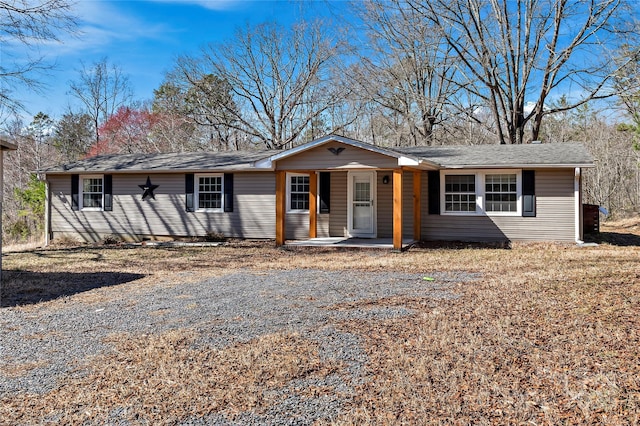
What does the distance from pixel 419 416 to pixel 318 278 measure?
4.94m

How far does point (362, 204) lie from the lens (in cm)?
1394

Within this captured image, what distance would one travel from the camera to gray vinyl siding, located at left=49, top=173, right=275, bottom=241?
14344 mm

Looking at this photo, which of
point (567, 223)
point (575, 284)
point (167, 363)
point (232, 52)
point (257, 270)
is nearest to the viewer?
point (167, 363)

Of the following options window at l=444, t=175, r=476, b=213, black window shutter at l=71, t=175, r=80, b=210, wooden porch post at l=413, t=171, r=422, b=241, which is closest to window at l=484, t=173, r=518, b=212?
window at l=444, t=175, r=476, b=213

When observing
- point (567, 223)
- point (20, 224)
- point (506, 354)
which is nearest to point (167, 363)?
point (506, 354)

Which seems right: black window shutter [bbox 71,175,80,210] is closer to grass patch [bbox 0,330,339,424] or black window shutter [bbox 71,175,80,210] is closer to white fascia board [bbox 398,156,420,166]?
white fascia board [bbox 398,156,420,166]

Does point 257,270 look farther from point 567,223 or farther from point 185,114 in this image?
point 185,114

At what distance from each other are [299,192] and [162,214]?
4.54 metres

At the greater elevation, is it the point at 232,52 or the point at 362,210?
the point at 232,52

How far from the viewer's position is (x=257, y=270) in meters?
8.99

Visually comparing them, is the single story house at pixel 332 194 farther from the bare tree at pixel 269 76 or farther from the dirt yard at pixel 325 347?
the bare tree at pixel 269 76

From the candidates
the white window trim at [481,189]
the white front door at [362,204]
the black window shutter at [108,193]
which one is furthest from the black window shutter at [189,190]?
the white window trim at [481,189]

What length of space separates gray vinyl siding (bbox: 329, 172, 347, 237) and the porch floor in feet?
1.17

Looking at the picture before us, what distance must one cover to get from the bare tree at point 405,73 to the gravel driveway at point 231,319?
47.7ft
